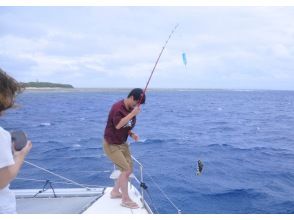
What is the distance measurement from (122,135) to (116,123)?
0.23 m

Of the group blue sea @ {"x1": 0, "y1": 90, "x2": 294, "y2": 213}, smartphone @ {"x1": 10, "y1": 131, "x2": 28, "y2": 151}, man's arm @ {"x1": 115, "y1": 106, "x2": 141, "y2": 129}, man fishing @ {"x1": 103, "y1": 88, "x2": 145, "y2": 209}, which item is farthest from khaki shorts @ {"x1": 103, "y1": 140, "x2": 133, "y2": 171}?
smartphone @ {"x1": 10, "y1": 131, "x2": 28, "y2": 151}

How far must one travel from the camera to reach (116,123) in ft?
14.0

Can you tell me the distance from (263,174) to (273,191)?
5.60 ft

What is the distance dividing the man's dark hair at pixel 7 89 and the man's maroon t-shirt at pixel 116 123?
2279mm

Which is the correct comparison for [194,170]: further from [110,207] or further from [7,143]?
[7,143]

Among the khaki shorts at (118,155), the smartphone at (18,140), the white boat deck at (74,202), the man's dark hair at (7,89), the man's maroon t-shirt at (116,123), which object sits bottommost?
the white boat deck at (74,202)

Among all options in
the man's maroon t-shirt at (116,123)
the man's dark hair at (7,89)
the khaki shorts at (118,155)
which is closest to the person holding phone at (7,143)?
the man's dark hair at (7,89)

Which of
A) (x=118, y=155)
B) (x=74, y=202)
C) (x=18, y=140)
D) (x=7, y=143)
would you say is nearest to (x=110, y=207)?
(x=74, y=202)

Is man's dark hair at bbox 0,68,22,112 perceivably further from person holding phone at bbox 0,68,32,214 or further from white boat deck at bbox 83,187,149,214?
white boat deck at bbox 83,187,149,214

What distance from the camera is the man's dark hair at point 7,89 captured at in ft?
6.35

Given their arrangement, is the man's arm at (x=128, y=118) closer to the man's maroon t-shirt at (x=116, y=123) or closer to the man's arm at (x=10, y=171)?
the man's maroon t-shirt at (x=116, y=123)

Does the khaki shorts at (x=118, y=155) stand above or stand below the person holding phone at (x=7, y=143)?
below

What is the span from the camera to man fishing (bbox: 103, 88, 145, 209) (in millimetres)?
4176

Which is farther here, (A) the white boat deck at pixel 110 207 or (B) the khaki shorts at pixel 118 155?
(B) the khaki shorts at pixel 118 155
